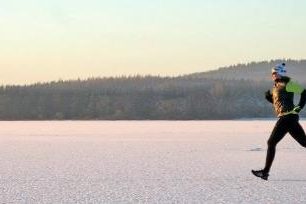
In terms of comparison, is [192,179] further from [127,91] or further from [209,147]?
[127,91]

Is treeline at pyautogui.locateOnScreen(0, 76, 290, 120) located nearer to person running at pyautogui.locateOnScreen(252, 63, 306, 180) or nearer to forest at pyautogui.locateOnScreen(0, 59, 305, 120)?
forest at pyautogui.locateOnScreen(0, 59, 305, 120)

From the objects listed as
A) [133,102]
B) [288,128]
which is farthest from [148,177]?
[133,102]

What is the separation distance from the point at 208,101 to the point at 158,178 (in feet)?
286

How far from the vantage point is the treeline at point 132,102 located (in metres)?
86.2

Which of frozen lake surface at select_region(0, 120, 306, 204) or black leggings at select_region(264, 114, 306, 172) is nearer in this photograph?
frozen lake surface at select_region(0, 120, 306, 204)

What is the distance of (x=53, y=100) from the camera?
96250 millimetres

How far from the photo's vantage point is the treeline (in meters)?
86.2

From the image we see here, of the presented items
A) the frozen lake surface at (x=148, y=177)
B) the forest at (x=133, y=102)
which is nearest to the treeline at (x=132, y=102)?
the forest at (x=133, y=102)

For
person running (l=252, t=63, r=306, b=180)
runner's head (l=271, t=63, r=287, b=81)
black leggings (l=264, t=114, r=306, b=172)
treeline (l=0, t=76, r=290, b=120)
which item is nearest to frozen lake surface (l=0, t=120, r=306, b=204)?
black leggings (l=264, t=114, r=306, b=172)

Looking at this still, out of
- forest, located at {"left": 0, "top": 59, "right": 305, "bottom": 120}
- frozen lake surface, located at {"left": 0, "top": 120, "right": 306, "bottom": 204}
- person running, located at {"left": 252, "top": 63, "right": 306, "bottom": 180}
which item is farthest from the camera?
forest, located at {"left": 0, "top": 59, "right": 305, "bottom": 120}

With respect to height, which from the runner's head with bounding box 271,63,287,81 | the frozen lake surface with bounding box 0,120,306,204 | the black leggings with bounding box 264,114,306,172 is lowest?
the frozen lake surface with bounding box 0,120,306,204

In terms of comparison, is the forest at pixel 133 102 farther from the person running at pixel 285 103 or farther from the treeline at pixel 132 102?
the person running at pixel 285 103

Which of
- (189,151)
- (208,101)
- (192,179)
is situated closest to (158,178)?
(192,179)

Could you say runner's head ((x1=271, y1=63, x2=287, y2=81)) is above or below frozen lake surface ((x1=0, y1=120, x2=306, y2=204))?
above
